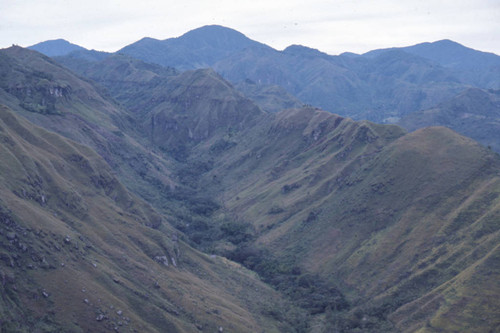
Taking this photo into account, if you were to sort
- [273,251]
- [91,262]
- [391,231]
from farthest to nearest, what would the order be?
1. [273,251]
2. [391,231]
3. [91,262]

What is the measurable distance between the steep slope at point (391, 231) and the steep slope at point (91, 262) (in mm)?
19970

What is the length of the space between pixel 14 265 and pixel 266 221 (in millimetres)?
115053

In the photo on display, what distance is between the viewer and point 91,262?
9838 centimetres

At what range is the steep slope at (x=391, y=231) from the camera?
108500 mm

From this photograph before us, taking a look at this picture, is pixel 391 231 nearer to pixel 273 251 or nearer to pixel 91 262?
pixel 273 251

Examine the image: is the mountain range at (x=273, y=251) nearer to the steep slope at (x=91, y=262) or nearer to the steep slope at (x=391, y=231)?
the steep slope at (x=91, y=262)

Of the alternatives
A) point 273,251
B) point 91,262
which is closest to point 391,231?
point 273,251

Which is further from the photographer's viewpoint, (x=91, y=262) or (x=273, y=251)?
(x=273, y=251)

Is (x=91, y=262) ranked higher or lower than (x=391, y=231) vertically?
higher

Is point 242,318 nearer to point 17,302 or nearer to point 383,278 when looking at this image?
point 383,278

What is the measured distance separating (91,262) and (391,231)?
92004 mm

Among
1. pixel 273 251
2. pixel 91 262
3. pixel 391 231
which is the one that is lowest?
pixel 273 251

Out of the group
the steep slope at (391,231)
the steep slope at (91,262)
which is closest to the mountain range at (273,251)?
the steep slope at (91,262)

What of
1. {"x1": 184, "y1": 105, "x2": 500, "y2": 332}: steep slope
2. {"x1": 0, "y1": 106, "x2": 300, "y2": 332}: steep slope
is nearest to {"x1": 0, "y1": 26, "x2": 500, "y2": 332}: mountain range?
{"x1": 0, "y1": 106, "x2": 300, "y2": 332}: steep slope
